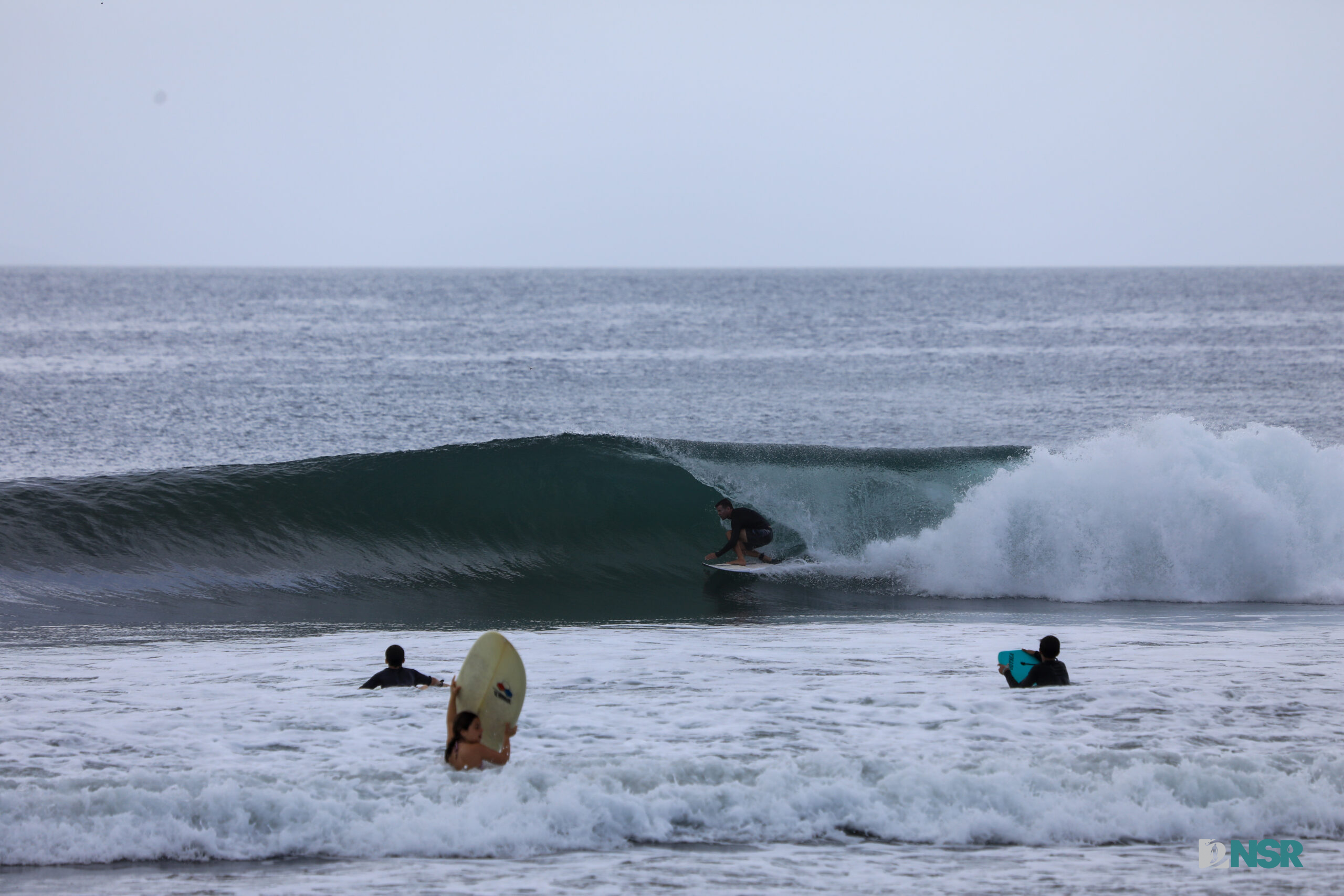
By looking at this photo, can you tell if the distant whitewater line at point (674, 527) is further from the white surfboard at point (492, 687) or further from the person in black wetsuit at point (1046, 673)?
the white surfboard at point (492, 687)

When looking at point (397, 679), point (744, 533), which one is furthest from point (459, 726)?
point (744, 533)

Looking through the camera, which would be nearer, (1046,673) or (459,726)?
(459,726)

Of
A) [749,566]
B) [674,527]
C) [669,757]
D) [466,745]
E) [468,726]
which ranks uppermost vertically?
[674,527]

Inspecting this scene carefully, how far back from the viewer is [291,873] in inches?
199

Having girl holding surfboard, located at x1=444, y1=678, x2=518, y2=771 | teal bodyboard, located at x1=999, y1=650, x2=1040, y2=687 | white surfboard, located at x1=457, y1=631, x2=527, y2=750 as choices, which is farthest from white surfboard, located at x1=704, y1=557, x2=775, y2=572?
girl holding surfboard, located at x1=444, y1=678, x2=518, y2=771

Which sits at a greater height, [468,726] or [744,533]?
[744,533]

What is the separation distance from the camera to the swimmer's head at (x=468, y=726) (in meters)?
5.95

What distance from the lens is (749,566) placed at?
42.1 feet

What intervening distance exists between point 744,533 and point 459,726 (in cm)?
737

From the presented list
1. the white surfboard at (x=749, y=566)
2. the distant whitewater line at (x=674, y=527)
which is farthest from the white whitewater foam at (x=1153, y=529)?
the white surfboard at (x=749, y=566)

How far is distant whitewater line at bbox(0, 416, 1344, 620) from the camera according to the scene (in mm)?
12117

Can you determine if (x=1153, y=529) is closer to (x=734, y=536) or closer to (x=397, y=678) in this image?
(x=734, y=536)

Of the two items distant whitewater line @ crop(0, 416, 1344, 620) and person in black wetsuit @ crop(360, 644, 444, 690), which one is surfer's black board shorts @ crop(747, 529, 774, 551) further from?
person in black wetsuit @ crop(360, 644, 444, 690)

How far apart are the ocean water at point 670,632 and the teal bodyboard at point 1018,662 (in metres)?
0.21
